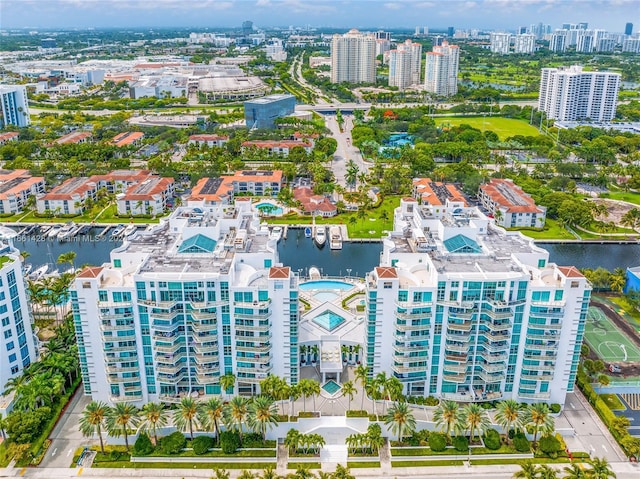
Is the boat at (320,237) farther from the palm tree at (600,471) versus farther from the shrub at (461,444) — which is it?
the palm tree at (600,471)

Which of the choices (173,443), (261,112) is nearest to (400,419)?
(173,443)

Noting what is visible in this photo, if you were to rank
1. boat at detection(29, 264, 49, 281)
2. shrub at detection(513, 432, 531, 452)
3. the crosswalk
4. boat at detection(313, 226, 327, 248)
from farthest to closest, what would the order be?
boat at detection(313, 226, 327, 248), boat at detection(29, 264, 49, 281), the crosswalk, shrub at detection(513, 432, 531, 452)

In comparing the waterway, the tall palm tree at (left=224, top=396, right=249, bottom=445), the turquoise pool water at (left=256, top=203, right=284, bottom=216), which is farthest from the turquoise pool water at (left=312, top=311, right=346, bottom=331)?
the turquoise pool water at (left=256, top=203, right=284, bottom=216)

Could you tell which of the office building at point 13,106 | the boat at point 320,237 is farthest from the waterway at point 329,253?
the office building at point 13,106

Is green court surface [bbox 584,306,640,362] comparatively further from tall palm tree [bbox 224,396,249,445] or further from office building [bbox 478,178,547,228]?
tall palm tree [bbox 224,396,249,445]

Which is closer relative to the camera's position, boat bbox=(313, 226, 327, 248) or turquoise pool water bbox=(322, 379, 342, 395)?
turquoise pool water bbox=(322, 379, 342, 395)

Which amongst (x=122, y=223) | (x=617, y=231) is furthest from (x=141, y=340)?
(x=617, y=231)
